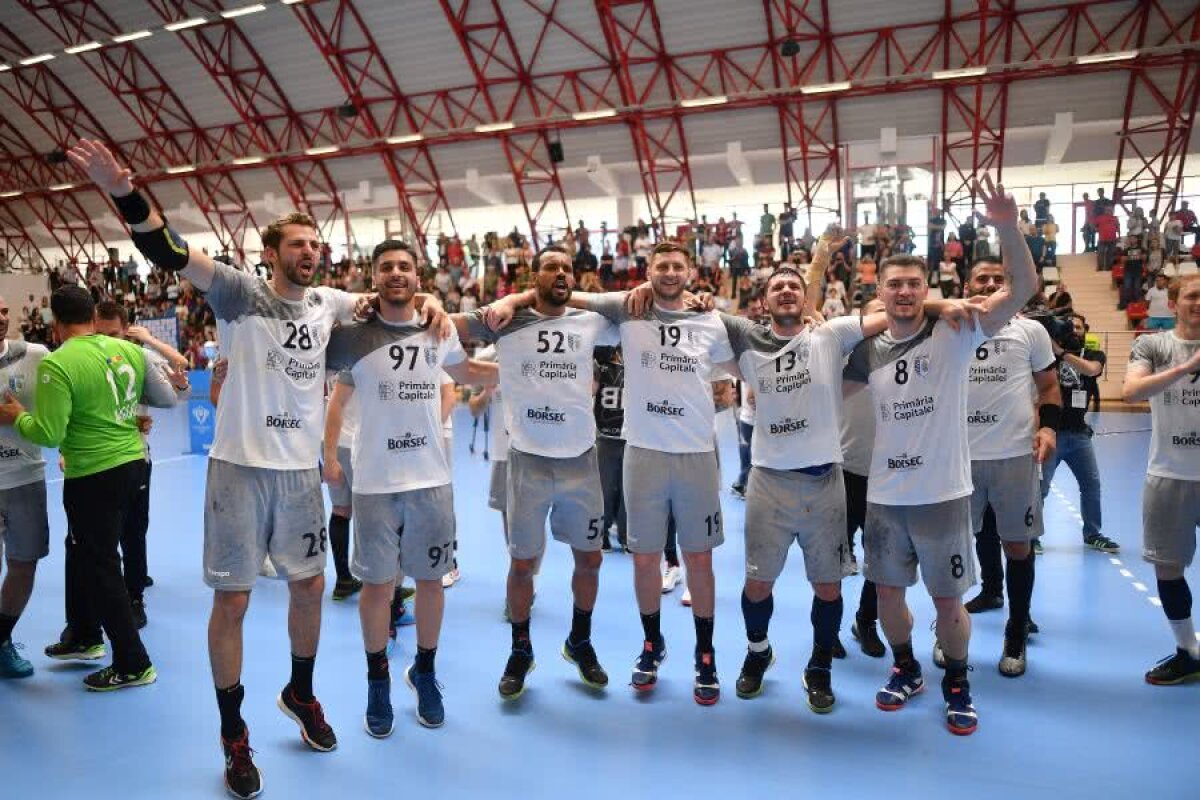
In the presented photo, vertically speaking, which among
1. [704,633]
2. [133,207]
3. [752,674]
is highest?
[133,207]

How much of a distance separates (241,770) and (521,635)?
142cm

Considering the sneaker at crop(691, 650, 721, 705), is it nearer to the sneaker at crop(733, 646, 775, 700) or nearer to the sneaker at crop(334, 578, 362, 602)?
the sneaker at crop(733, 646, 775, 700)

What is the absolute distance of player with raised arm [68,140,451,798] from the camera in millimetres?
3434

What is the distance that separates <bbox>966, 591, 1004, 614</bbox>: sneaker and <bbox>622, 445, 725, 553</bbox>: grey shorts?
2.15 metres

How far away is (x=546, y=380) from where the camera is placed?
427cm

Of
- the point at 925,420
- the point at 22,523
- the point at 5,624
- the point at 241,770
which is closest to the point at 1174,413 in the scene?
the point at 925,420

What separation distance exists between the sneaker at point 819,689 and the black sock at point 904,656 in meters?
0.33

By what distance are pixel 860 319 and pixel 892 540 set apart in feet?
3.48

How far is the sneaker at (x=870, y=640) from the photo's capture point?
4727 mm

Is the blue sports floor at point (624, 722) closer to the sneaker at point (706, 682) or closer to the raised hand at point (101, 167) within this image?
the sneaker at point (706, 682)

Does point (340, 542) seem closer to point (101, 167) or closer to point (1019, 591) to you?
point (101, 167)

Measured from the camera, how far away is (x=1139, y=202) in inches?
800

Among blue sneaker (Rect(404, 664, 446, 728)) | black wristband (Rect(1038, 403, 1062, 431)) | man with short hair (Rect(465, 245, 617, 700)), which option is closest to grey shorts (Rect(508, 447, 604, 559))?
man with short hair (Rect(465, 245, 617, 700))

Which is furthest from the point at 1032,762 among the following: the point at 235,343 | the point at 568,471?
the point at 235,343
